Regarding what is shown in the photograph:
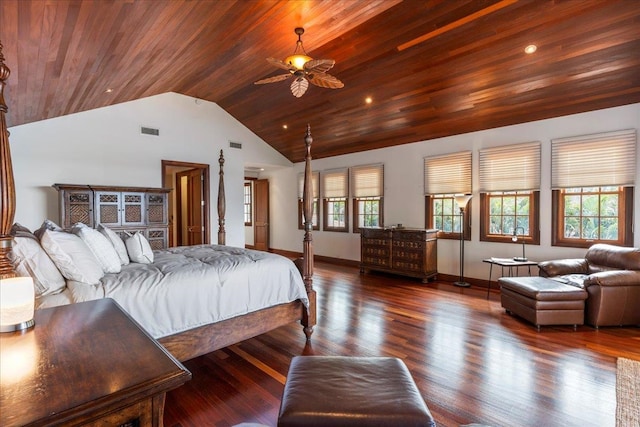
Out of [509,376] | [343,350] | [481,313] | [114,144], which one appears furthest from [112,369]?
[114,144]

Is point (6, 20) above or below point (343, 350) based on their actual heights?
above

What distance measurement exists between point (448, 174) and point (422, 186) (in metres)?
0.54

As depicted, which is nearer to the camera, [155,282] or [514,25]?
[155,282]

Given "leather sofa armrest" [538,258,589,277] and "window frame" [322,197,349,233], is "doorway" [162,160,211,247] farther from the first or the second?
"leather sofa armrest" [538,258,589,277]

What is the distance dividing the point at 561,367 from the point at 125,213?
19.3ft

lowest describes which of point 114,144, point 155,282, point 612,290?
point 612,290

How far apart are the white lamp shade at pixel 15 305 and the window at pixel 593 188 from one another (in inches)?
222

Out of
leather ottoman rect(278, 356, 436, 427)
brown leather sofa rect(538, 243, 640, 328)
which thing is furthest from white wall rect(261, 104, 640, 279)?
leather ottoman rect(278, 356, 436, 427)

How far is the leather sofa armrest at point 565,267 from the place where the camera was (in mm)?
3970

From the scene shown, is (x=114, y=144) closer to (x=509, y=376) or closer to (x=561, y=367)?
(x=509, y=376)

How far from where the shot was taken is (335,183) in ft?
24.6

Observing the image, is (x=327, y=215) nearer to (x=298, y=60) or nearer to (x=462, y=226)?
(x=462, y=226)

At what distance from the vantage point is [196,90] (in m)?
5.99

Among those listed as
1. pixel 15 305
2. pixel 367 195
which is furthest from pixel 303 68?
pixel 367 195
